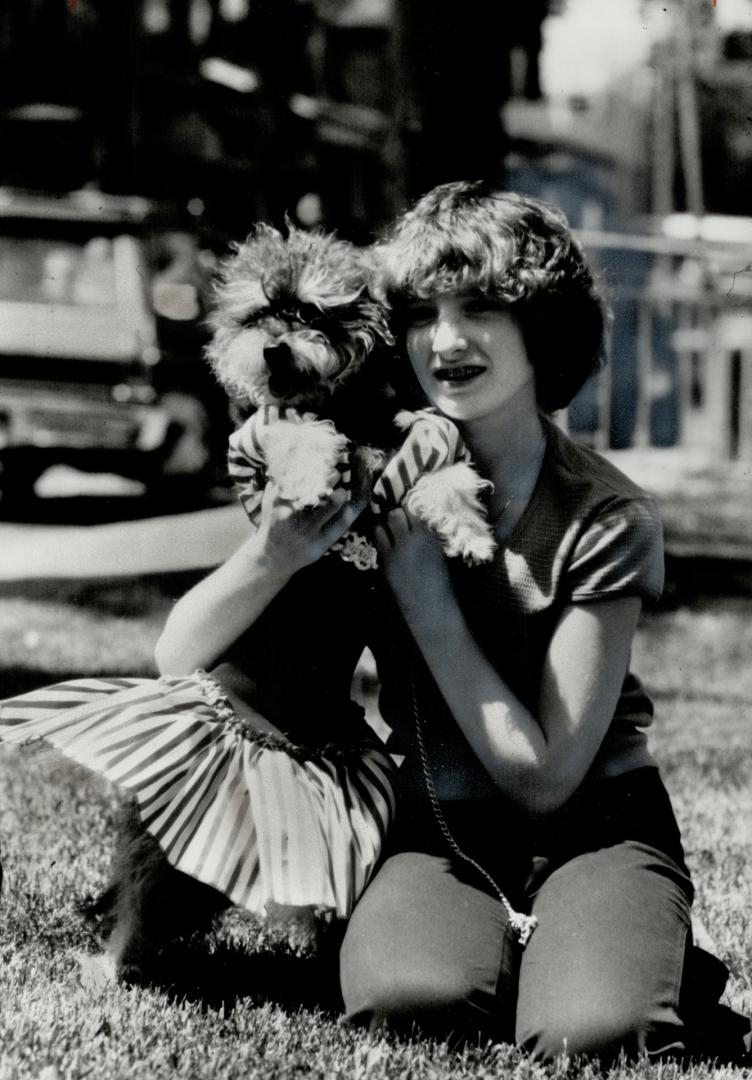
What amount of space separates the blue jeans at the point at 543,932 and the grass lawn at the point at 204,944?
0.06m

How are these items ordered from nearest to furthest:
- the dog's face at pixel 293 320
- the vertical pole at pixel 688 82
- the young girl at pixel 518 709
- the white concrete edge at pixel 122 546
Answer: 1. the young girl at pixel 518 709
2. the dog's face at pixel 293 320
3. the white concrete edge at pixel 122 546
4. the vertical pole at pixel 688 82

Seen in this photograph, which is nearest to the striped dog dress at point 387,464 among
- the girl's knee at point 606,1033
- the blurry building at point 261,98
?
the girl's knee at point 606,1033

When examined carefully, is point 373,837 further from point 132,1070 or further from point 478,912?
point 132,1070

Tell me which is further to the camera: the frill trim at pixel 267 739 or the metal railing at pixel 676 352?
the metal railing at pixel 676 352

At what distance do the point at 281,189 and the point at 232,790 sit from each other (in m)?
11.2

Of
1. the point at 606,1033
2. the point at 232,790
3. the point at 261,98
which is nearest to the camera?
the point at 606,1033

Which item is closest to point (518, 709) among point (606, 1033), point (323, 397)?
point (606, 1033)

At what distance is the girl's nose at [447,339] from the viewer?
8.90 ft

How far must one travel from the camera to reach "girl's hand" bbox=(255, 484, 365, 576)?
102 inches

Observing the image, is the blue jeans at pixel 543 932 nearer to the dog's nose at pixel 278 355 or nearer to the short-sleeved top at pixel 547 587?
the short-sleeved top at pixel 547 587

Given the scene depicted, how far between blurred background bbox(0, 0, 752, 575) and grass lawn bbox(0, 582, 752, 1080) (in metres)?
1.40

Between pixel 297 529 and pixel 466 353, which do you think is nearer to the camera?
pixel 297 529

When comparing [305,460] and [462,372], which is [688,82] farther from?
[305,460]

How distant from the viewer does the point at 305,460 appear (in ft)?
8.42
